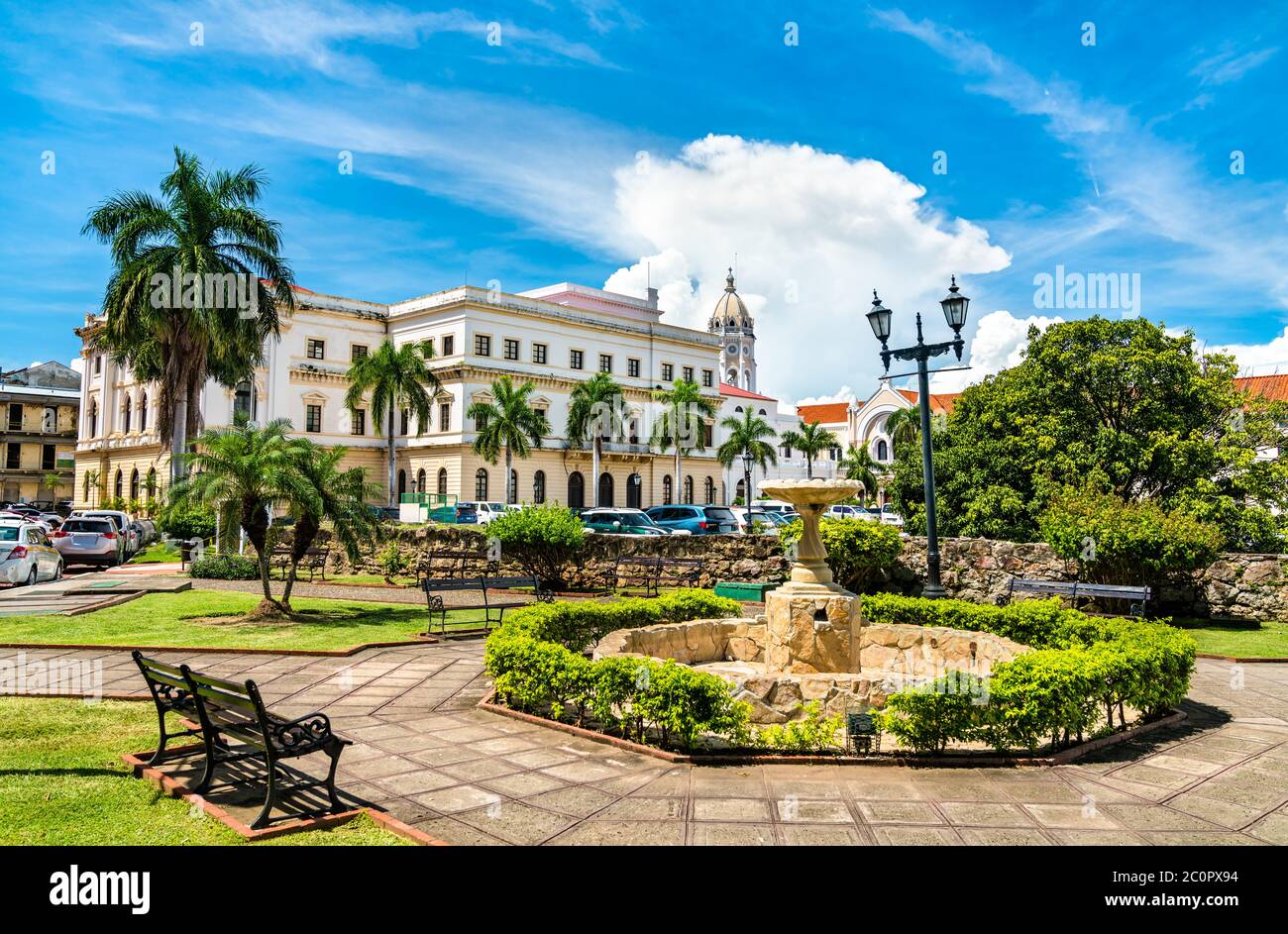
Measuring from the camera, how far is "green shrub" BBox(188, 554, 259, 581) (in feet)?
63.7

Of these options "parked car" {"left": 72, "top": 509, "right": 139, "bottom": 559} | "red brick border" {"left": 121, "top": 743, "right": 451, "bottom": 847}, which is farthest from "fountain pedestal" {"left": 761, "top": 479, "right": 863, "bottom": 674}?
"parked car" {"left": 72, "top": 509, "right": 139, "bottom": 559}

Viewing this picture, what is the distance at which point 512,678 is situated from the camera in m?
7.55

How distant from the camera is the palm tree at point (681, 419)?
52.7 metres

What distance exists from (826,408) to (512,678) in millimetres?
79143

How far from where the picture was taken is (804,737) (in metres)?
6.20

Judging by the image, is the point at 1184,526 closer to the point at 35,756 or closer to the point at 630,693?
the point at 630,693

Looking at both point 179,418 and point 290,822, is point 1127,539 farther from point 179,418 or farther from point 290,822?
point 179,418

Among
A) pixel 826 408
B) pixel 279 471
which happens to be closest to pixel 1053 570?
pixel 279 471

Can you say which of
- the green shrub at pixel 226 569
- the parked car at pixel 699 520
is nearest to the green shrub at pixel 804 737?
the green shrub at pixel 226 569

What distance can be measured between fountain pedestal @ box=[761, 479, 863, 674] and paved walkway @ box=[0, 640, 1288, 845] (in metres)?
2.50

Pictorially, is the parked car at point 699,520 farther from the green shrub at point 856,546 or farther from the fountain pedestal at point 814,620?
the fountain pedestal at point 814,620

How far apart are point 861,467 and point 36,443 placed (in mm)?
67028

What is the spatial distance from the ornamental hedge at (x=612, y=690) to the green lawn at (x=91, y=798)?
94.7 inches

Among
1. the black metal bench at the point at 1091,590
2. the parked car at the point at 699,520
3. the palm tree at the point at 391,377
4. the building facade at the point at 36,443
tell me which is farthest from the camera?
the building facade at the point at 36,443
